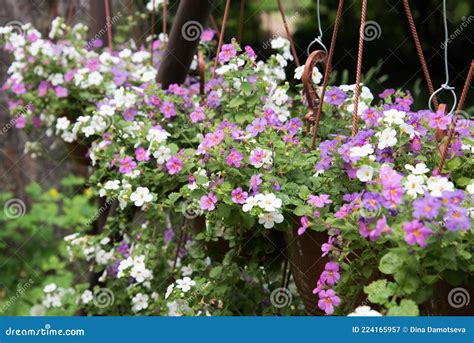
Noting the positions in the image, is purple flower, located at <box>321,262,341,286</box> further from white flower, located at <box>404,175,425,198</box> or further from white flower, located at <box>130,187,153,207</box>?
white flower, located at <box>130,187,153,207</box>

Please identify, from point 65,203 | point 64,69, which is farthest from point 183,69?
point 65,203

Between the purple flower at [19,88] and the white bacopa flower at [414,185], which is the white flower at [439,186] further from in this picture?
the purple flower at [19,88]

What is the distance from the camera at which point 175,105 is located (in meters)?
2.16

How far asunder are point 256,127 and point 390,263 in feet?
2.01

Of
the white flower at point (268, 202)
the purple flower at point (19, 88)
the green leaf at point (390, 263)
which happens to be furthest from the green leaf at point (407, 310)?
the purple flower at point (19, 88)

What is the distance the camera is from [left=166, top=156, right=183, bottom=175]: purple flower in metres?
1.78

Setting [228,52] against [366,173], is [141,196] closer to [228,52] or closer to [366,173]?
[228,52]

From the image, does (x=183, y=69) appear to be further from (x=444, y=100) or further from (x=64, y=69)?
(x=444, y=100)

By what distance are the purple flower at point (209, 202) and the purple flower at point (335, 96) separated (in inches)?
16.7

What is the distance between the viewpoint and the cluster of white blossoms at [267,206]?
59.4 inches

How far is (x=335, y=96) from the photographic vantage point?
185cm

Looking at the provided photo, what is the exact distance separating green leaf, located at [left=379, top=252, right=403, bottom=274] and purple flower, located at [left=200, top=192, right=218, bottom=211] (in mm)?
449

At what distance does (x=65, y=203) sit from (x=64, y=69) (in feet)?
Answer: 6.52

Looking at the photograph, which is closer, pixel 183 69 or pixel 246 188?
pixel 246 188
